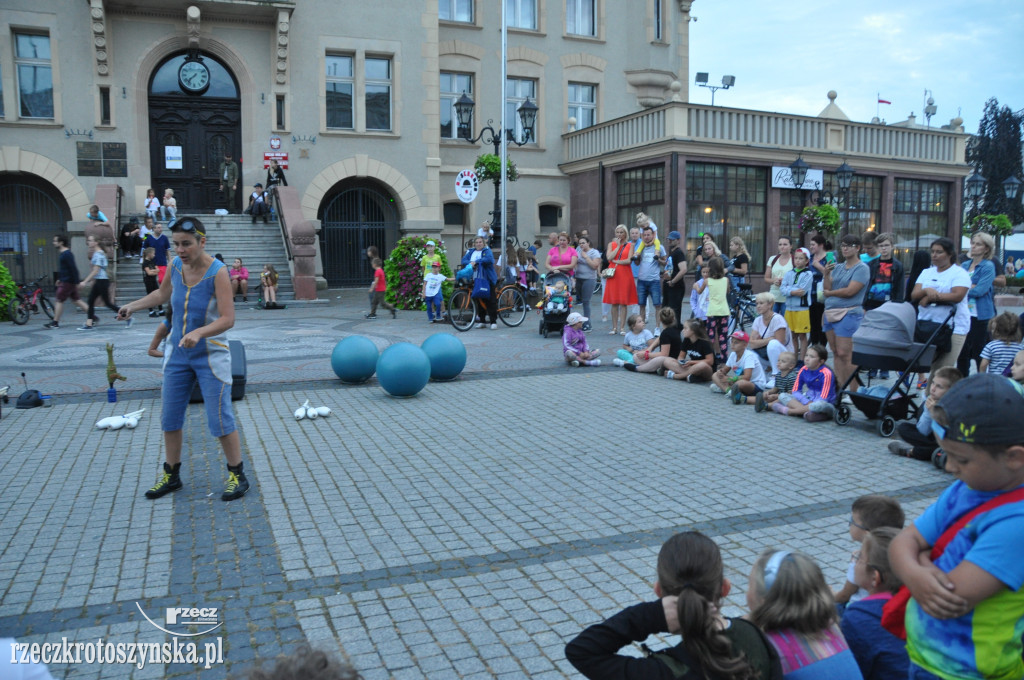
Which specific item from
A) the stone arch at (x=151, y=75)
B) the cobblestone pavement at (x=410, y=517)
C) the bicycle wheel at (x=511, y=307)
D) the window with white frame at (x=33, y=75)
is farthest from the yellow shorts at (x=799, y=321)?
the window with white frame at (x=33, y=75)

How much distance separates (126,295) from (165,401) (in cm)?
1724

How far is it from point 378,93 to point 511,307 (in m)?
12.9

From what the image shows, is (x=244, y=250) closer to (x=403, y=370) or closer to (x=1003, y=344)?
(x=403, y=370)

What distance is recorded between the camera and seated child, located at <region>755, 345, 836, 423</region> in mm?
8602

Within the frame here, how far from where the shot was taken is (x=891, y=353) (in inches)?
310

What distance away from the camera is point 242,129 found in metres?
26.1

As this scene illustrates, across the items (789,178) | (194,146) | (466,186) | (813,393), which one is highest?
(194,146)

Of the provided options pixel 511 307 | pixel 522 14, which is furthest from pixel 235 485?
pixel 522 14

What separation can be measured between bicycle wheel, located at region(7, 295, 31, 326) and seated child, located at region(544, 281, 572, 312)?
11.4 m

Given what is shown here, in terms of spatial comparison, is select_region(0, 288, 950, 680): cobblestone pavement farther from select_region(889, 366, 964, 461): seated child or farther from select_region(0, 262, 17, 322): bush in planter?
select_region(0, 262, 17, 322): bush in planter

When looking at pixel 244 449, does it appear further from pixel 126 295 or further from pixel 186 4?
pixel 186 4

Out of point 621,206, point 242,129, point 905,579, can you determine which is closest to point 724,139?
point 621,206

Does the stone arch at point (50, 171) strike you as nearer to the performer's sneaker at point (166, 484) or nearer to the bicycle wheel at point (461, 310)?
the bicycle wheel at point (461, 310)

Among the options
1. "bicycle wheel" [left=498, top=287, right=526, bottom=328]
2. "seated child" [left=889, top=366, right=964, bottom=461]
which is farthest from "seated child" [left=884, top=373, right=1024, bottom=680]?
"bicycle wheel" [left=498, top=287, right=526, bottom=328]
